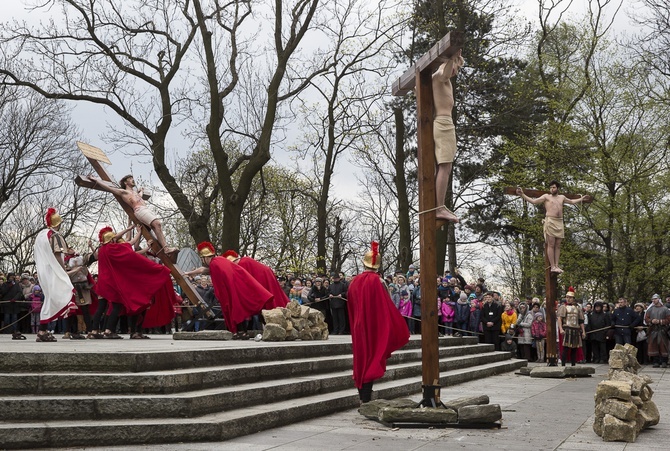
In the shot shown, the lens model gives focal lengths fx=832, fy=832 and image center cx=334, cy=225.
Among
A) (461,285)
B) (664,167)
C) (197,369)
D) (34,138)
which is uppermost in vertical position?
(34,138)

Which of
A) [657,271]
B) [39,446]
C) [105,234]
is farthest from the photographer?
[657,271]

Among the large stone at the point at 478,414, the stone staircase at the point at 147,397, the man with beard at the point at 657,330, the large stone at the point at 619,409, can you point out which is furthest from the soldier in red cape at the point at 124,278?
the man with beard at the point at 657,330

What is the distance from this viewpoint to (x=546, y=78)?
3519 cm

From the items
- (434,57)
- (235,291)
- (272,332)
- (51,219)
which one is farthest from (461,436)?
(51,219)

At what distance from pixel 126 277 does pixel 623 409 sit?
8.08 m

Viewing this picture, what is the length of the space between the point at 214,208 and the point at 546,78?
1772 cm

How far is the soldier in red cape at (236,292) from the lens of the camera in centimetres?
1438

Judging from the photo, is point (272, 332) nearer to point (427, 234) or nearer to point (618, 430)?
point (427, 234)

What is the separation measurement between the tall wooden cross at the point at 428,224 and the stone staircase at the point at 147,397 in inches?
61.2

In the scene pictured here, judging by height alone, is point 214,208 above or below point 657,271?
above

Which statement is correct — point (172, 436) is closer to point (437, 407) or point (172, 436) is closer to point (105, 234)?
point (437, 407)

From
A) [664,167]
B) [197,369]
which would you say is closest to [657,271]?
[664,167]

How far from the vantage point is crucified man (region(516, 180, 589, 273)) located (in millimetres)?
17438

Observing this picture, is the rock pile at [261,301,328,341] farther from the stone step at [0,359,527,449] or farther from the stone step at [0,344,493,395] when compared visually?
the stone step at [0,359,527,449]
